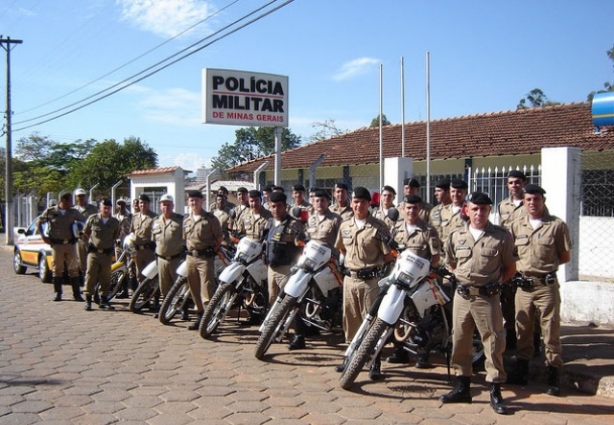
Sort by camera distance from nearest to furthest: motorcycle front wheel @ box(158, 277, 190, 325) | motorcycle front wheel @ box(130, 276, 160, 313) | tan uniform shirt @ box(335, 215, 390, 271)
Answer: tan uniform shirt @ box(335, 215, 390, 271), motorcycle front wheel @ box(158, 277, 190, 325), motorcycle front wheel @ box(130, 276, 160, 313)

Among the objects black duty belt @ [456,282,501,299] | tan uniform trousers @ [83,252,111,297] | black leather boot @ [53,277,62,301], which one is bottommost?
black leather boot @ [53,277,62,301]

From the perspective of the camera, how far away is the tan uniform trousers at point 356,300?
6051 millimetres

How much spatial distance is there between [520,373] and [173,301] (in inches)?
179

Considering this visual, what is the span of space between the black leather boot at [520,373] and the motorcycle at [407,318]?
39 cm

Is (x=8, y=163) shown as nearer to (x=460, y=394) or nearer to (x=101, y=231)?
(x=101, y=231)

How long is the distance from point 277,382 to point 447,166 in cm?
1174

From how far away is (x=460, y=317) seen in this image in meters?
5.14

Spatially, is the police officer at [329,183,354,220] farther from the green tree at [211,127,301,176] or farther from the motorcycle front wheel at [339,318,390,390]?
the green tree at [211,127,301,176]

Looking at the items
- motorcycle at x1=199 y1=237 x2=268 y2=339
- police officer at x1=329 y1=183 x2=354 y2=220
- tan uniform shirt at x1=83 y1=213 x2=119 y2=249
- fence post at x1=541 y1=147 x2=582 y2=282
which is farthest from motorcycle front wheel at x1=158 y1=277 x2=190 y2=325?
fence post at x1=541 y1=147 x2=582 y2=282

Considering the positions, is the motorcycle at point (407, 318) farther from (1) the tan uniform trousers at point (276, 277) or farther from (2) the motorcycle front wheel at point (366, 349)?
(1) the tan uniform trousers at point (276, 277)

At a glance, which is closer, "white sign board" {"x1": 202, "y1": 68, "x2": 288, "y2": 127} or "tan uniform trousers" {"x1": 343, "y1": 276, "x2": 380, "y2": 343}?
"tan uniform trousers" {"x1": 343, "y1": 276, "x2": 380, "y2": 343}

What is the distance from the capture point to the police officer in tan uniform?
805 centimetres

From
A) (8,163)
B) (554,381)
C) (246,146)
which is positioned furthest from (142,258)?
(246,146)

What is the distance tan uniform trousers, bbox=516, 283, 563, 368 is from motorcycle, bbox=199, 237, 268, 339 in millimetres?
3224
